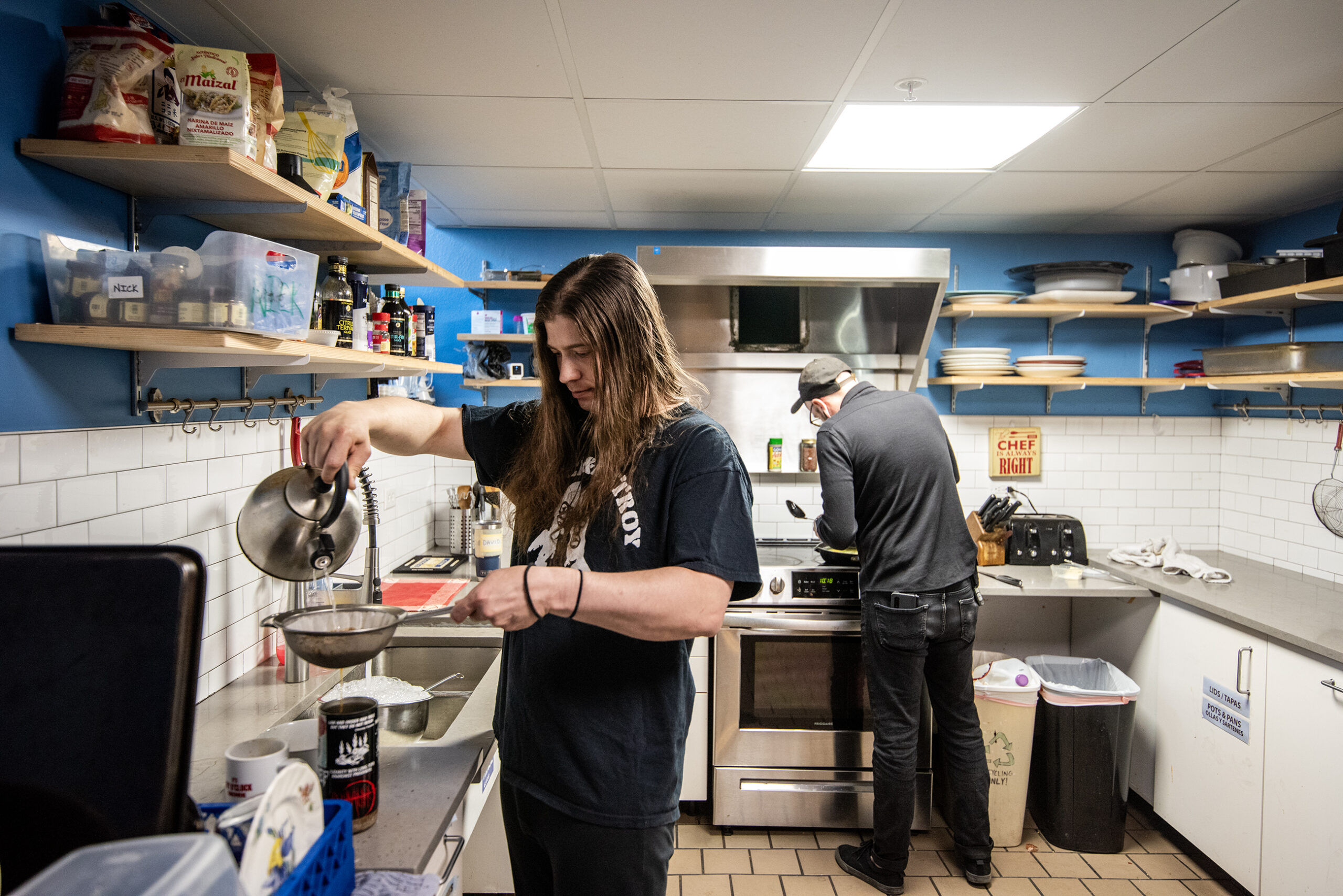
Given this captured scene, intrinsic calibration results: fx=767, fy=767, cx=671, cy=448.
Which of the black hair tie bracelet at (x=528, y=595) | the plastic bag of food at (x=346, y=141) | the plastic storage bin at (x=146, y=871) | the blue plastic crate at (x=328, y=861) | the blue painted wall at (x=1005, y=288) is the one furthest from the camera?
the blue painted wall at (x=1005, y=288)

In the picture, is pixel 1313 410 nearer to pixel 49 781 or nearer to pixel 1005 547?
pixel 1005 547

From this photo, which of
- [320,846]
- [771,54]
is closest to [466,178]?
[771,54]

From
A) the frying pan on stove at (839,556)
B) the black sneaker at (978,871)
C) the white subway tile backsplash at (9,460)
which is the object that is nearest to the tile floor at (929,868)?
the black sneaker at (978,871)

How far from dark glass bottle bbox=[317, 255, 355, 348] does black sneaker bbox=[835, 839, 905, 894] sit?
2.22 m

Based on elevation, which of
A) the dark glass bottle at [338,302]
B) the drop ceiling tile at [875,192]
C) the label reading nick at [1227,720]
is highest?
the drop ceiling tile at [875,192]

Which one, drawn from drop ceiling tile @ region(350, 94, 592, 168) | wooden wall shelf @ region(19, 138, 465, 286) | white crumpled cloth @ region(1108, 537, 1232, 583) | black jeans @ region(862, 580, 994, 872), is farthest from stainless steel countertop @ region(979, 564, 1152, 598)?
wooden wall shelf @ region(19, 138, 465, 286)

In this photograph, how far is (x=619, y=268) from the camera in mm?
1210

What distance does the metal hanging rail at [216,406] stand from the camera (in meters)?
1.45

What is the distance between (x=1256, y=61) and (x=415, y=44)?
6.16 feet

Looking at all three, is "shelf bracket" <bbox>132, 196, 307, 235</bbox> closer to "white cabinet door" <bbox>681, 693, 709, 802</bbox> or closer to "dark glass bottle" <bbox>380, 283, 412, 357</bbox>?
"dark glass bottle" <bbox>380, 283, 412, 357</bbox>

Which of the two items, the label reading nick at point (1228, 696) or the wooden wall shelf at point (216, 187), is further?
the label reading nick at point (1228, 696)

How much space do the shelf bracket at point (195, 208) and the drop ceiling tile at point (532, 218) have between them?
69.8 inches

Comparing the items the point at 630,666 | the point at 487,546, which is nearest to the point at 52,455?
the point at 630,666

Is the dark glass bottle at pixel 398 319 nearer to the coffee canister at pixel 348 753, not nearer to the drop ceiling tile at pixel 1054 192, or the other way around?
the coffee canister at pixel 348 753
